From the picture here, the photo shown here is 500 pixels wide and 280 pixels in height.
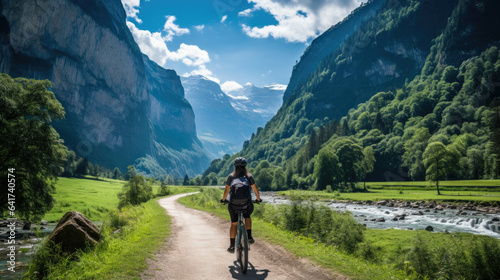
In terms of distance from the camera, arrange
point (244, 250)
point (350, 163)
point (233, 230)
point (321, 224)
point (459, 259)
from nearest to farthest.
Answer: point (244, 250) < point (233, 230) < point (459, 259) < point (321, 224) < point (350, 163)

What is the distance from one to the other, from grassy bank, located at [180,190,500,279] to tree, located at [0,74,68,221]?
21.9 m

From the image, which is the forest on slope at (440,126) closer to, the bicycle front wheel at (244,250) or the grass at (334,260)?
the grass at (334,260)

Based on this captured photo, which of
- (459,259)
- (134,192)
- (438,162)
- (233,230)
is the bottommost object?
(459,259)

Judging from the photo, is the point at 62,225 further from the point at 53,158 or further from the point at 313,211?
the point at 53,158

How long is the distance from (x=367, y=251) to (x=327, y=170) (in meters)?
84.1

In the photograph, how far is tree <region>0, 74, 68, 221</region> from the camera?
82.0 feet

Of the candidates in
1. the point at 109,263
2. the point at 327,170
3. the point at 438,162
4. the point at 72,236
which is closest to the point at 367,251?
the point at 109,263

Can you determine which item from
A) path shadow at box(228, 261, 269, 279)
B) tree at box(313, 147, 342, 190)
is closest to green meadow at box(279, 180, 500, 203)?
tree at box(313, 147, 342, 190)

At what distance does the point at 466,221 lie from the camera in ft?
119

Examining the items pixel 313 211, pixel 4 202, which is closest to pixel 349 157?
pixel 313 211

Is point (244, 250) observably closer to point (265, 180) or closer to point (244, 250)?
point (244, 250)

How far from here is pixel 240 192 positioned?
29.1ft

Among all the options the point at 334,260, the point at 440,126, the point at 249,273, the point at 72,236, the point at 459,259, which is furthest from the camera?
the point at 440,126

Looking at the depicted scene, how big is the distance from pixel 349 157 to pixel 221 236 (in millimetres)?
93166
